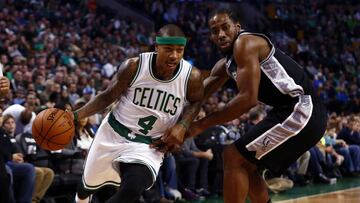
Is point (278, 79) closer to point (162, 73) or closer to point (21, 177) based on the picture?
point (162, 73)

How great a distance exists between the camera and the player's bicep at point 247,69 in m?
4.89

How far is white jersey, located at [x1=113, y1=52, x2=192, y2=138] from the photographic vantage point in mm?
5203

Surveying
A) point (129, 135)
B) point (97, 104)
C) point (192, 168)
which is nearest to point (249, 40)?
point (129, 135)

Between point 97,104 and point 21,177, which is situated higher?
point 97,104

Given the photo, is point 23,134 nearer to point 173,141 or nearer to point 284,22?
point 173,141

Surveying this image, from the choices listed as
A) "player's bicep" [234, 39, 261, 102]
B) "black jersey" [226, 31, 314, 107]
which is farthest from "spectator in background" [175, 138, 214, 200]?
"player's bicep" [234, 39, 261, 102]

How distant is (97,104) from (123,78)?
311mm

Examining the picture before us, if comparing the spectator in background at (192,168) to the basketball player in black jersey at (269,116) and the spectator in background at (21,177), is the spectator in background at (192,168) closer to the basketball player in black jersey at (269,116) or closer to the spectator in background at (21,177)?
the spectator in background at (21,177)

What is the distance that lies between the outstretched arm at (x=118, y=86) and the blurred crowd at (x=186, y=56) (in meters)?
2.36

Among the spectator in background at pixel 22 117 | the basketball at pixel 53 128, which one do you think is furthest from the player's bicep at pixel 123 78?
the spectator in background at pixel 22 117

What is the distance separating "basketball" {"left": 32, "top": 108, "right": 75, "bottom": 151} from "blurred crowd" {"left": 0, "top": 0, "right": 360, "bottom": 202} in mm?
2172

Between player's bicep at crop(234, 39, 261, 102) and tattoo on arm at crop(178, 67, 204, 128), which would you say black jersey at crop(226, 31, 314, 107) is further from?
tattoo on arm at crop(178, 67, 204, 128)

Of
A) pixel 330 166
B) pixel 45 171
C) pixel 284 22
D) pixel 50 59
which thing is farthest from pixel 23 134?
pixel 284 22

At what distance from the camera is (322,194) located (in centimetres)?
1038
